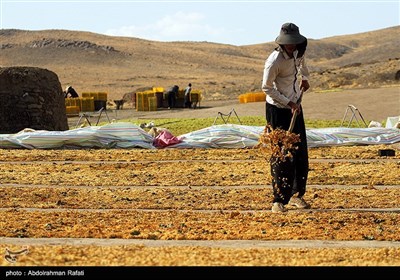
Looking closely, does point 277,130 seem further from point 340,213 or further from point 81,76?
point 81,76

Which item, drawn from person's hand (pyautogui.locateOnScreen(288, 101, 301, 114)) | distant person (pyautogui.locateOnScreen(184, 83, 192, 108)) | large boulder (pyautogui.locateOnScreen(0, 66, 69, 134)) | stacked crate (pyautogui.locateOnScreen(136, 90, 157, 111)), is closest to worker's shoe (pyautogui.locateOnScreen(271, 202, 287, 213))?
person's hand (pyautogui.locateOnScreen(288, 101, 301, 114))

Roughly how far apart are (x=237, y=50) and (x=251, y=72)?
141 feet

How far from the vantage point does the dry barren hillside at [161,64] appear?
2064 inches

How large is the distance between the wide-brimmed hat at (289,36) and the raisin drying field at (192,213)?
1408mm

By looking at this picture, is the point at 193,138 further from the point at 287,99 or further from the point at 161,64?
the point at 161,64

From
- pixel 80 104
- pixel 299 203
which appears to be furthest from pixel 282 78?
pixel 80 104

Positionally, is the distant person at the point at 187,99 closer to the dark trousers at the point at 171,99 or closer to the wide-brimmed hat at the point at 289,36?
Answer: the dark trousers at the point at 171,99

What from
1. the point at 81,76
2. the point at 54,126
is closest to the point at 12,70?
the point at 54,126

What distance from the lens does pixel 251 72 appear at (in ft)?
321

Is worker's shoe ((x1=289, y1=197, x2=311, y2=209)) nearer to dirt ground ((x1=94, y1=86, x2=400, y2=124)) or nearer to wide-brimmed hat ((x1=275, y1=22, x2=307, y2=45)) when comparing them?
wide-brimmed hat ((x1=275, y1=22, x2=307, y2=45))

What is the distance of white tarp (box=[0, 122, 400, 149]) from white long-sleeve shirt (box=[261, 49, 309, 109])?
695 centimetres

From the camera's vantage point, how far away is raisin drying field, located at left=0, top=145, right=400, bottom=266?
276 inches

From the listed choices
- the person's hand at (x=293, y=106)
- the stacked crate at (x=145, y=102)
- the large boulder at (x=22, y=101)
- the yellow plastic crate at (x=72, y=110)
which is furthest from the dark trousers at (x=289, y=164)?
the stacked crate at (x=145, y=102)

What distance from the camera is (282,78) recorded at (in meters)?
9.80
